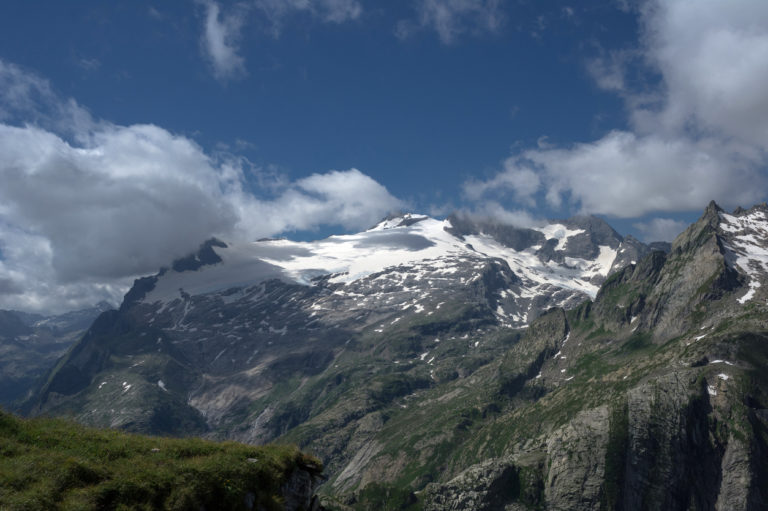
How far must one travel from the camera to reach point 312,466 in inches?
1148

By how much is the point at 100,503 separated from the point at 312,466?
11987mm

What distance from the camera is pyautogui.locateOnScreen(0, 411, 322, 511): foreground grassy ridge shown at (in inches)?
781

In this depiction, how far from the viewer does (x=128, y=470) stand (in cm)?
2236

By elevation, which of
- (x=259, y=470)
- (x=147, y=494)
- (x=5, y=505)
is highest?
(x=259, y=470)

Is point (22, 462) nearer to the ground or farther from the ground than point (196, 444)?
nearer to the ground

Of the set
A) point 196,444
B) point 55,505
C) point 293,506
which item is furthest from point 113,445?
point 293,506

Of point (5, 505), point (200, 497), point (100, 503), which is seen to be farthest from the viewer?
point (200, 497)

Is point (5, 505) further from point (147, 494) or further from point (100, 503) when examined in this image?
point (147, 494)

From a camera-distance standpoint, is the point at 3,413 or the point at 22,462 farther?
the point at 3,413

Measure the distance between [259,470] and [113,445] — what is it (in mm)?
7576

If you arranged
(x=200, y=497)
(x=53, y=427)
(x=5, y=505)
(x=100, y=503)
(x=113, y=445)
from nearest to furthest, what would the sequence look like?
1. (x=5, y=505)
2. (x=100, y=503)
3. (x=200, y=497)
4. (x=113, y=445)
5. (x=53, y=427)

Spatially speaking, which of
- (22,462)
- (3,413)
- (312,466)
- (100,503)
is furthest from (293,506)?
(3,413)

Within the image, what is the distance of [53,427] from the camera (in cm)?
2666

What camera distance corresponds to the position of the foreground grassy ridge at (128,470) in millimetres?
19844
